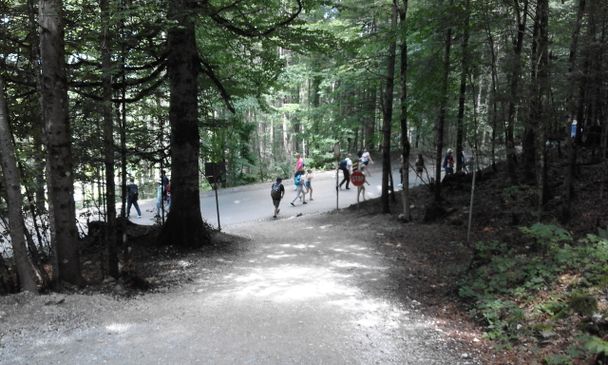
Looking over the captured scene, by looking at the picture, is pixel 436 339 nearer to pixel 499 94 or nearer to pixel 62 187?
pixel 62 187

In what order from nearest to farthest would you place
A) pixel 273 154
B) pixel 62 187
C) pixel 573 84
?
pixel 62 187
pixel 573 84
pixel 273 154

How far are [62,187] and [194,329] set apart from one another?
289cm

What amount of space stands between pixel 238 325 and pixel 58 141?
3.56 m

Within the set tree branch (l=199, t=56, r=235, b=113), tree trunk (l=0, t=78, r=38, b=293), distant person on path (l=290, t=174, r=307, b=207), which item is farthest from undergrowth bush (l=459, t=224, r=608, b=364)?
distant person on path (l=290, t=174, r=307, b=207)

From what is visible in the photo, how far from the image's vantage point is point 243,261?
9797mm

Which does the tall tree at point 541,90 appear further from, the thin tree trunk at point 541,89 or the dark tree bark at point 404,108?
the dark tree bark at point 404,108

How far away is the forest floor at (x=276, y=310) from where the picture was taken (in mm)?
4695

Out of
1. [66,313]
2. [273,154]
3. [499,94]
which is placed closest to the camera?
[66,313]

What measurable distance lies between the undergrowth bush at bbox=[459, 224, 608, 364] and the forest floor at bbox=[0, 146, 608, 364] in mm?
218

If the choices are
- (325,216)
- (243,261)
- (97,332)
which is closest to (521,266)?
(243,261)

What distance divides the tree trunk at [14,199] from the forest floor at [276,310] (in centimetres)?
32

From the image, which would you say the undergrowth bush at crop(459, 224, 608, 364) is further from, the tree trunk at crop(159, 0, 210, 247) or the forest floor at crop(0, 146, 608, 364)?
the tree trunk at crop(159, 0, 210, 247)

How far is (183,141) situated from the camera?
10.3 meters

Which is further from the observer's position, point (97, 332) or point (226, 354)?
point (97, 332)
